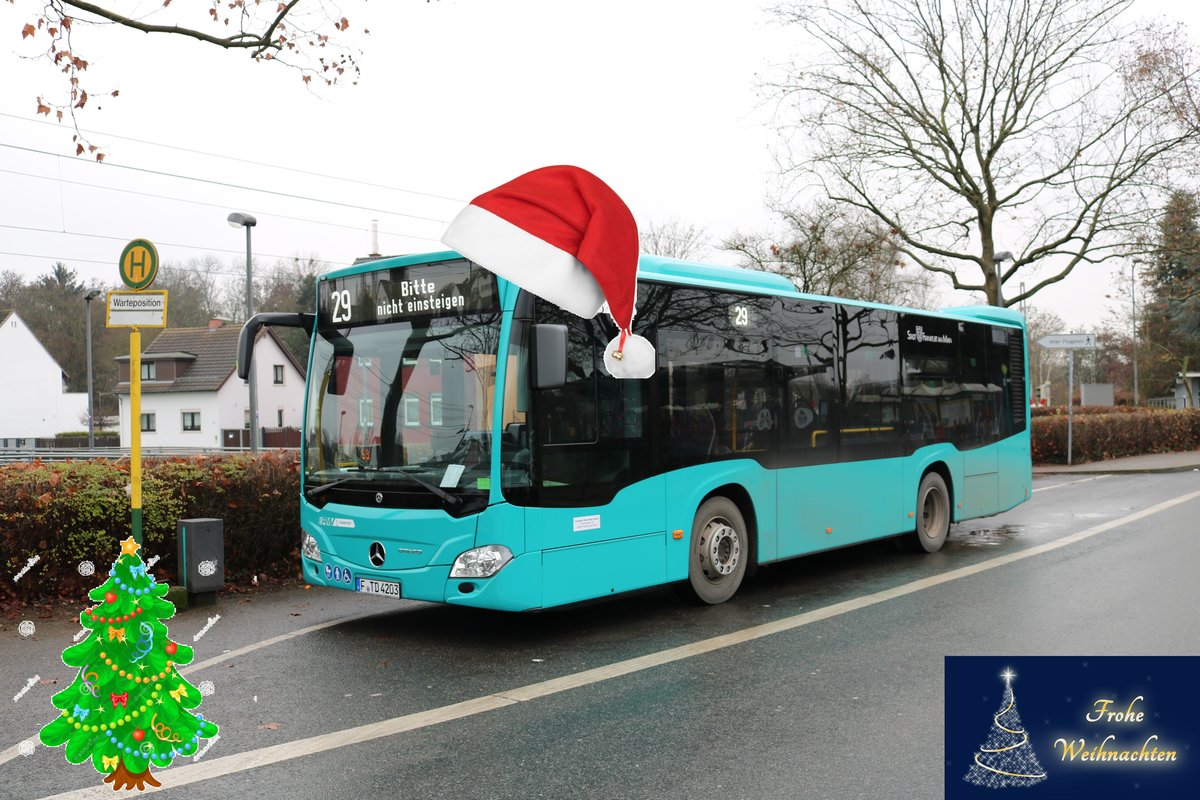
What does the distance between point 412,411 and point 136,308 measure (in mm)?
3239

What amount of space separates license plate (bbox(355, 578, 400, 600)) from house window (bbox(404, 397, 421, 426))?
1.19 meters

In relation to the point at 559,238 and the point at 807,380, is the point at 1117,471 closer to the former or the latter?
the point at 807,380

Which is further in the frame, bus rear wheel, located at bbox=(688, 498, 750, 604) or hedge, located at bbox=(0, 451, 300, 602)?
hedge, located at bbox=(0, 451, 300, 602)

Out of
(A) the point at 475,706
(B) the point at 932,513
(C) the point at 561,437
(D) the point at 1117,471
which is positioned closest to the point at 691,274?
(C) the point at 561,437

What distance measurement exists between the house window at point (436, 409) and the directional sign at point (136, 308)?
308 cm

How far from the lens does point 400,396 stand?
7.71 metres

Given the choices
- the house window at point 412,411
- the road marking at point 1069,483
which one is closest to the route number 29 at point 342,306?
the house window at point 412,411

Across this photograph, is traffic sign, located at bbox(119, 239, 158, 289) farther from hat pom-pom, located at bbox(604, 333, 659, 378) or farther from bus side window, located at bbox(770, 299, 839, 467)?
hat pom-pom, located at bbox(604, 333, 659, 378)

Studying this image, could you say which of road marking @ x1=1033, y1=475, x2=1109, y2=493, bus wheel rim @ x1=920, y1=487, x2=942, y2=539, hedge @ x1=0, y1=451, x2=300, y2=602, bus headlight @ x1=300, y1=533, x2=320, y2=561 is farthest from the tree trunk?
road marking @ x1=1033, y1=475, x2=1109, y2=493

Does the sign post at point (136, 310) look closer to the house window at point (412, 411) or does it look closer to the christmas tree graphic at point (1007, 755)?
the house window at point (412, 411)

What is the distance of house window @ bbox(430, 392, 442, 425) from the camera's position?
7469 millimetres

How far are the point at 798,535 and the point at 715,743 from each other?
4.79 meters

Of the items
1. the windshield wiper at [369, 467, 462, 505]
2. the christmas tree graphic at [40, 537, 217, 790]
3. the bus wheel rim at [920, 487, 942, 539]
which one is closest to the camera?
A: the christmas tree graphic at [40, 537, 217, 790]

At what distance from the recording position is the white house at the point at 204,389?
64562 mm
